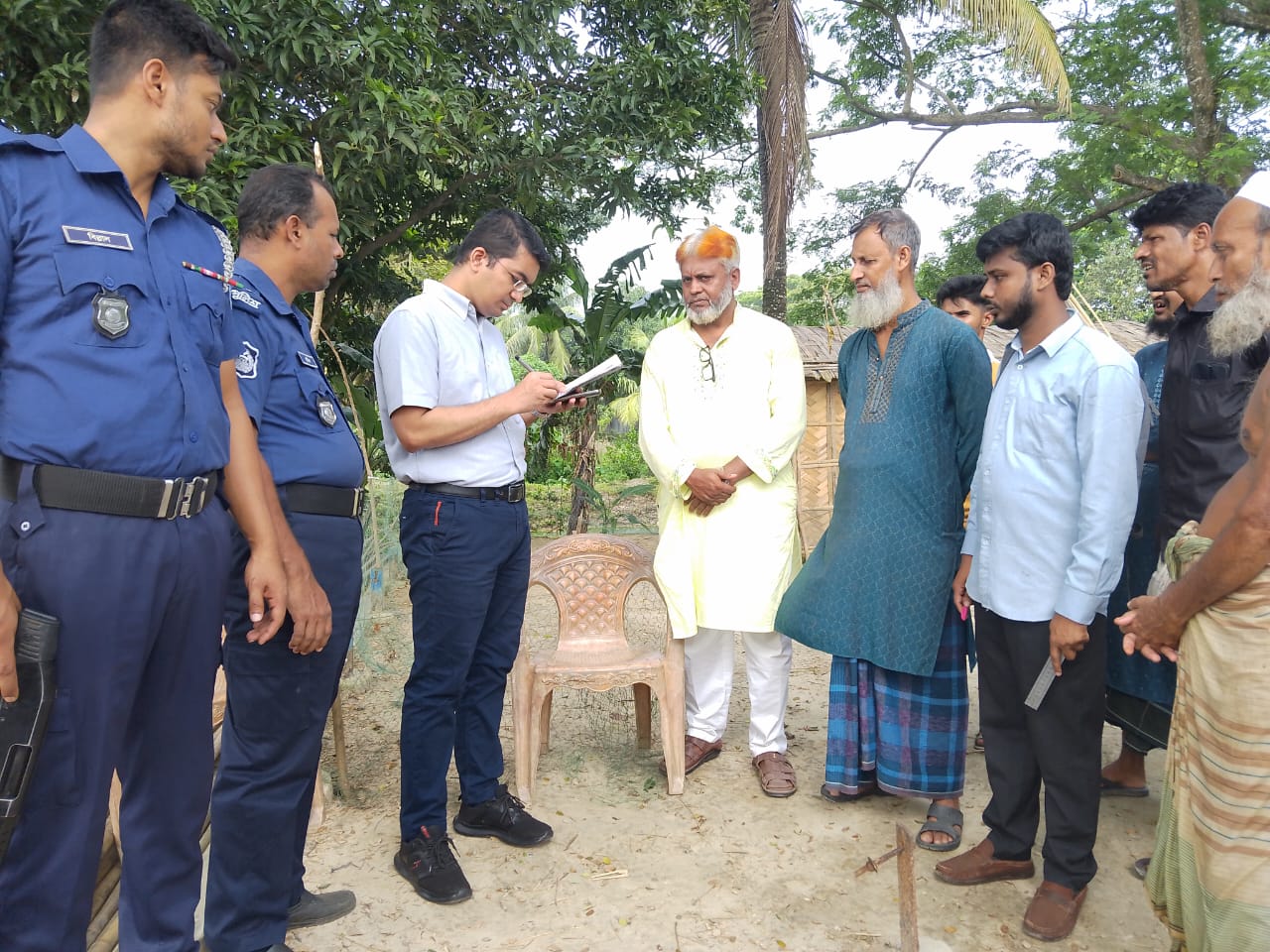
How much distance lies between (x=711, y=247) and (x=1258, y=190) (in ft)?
6.82

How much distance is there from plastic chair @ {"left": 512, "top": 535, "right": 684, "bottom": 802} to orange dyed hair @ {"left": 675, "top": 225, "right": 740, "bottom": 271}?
4.11 feet

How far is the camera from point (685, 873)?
3.12 meters

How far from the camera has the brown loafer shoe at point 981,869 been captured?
9.71 feet

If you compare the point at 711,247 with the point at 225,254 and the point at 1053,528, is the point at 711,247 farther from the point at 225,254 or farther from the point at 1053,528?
the point at 225,254

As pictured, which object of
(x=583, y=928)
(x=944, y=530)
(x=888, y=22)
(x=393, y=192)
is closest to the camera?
(x=583, y=928)

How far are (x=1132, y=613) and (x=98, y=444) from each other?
2.31 m

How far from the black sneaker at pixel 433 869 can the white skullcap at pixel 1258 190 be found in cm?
284

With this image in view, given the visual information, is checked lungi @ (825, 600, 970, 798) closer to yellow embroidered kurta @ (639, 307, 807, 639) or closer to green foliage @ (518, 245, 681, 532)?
yellow embroidered kurta @ (639, 307, 807, 639)

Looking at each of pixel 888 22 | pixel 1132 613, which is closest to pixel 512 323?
pixel 888 22

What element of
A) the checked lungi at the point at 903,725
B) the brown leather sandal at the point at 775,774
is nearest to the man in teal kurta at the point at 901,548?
the checked lungi at the point at 903,725

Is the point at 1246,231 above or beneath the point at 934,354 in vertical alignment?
above

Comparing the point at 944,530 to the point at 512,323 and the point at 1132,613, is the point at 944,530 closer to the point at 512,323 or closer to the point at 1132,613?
the point at 1132,613

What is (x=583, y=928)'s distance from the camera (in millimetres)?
2773

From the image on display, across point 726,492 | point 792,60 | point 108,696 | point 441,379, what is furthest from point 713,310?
point 792,60
